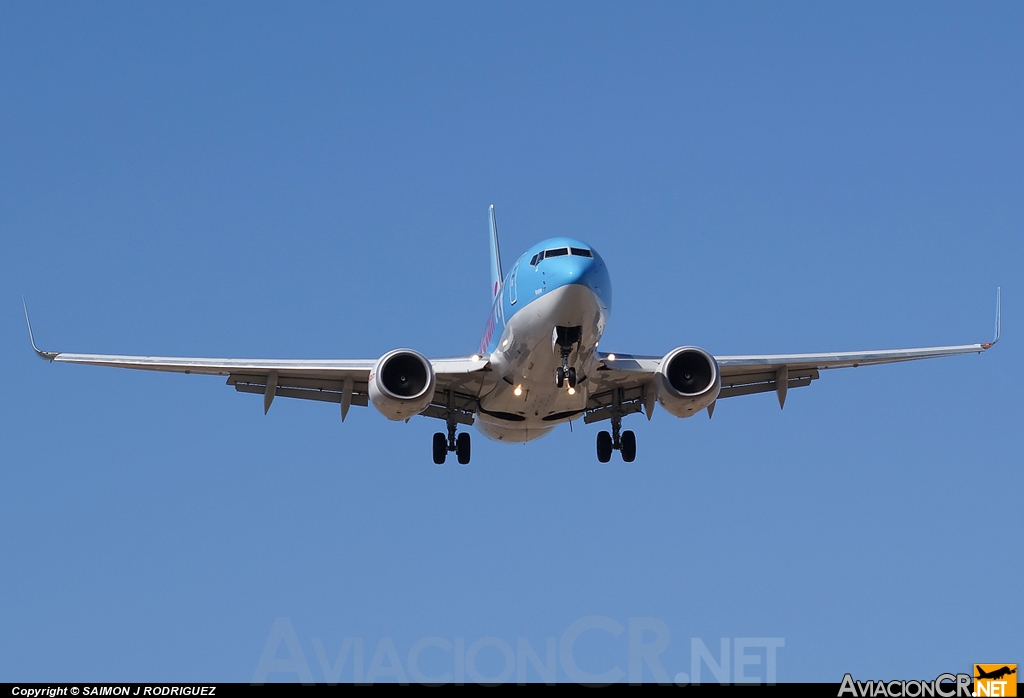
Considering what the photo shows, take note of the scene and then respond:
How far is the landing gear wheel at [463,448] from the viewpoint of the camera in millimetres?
37281

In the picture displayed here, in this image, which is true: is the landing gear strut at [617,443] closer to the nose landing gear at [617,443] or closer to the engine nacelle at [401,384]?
the nose landing gear at [617,443]

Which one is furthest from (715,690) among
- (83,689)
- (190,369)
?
(190,369)

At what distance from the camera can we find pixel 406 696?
25.8m

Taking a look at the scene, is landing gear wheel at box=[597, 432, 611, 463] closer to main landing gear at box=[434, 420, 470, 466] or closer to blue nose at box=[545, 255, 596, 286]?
main landing gear at box=[434, 420, 470, 466]

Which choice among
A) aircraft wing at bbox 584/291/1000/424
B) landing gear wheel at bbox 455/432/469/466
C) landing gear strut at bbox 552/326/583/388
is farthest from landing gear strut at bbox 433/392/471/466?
landing gear strut at bbox 552/326/583/388

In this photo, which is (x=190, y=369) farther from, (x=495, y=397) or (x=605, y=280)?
(x=605, y=280)

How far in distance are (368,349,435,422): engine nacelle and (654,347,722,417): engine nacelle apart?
5.52m

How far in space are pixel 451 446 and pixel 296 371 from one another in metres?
5.27

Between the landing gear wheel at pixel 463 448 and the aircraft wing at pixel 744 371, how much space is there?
322 centimetres

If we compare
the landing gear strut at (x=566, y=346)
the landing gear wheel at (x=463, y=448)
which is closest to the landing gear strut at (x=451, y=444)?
the landing gear wheel at (x=463, y=448)

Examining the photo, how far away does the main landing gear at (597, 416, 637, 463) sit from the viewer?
37125 millimetres

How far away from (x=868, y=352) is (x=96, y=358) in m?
19.1

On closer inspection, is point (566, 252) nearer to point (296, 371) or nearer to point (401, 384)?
point (401, 384)

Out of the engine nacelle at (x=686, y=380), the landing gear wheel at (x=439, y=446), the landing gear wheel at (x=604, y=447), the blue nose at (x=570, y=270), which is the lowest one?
the landing gear wheel at (x=439, y=446)
